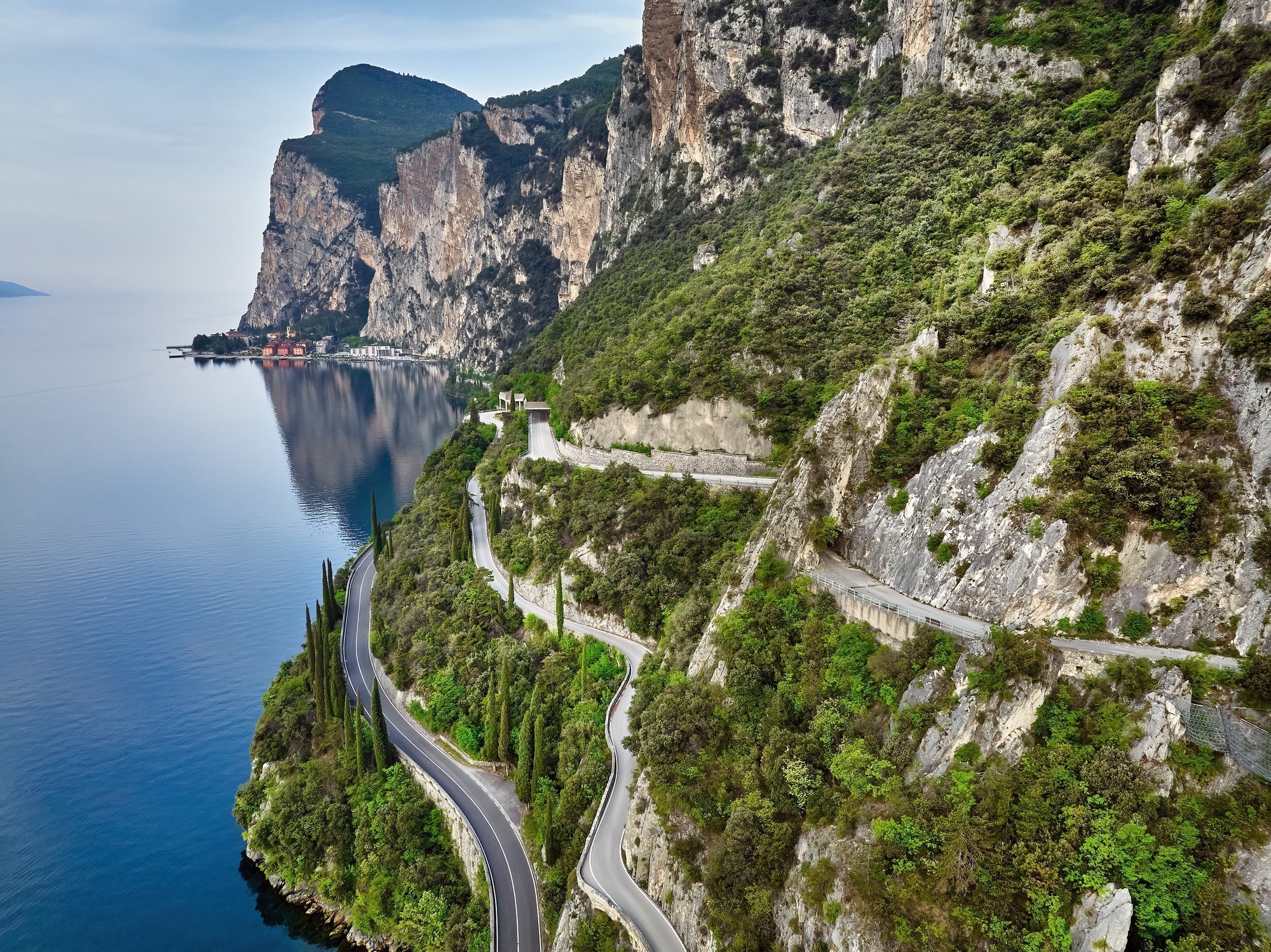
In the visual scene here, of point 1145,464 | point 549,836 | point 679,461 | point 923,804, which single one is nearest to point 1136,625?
point 1145,464

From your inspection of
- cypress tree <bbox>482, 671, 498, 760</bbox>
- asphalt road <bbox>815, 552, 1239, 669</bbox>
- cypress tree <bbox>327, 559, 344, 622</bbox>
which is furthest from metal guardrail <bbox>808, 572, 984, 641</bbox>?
cypress tree <bbox>327, 559, 344, 622</bbox>

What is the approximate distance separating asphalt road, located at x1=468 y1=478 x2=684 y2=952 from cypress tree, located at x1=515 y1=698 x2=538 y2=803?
11.4ft

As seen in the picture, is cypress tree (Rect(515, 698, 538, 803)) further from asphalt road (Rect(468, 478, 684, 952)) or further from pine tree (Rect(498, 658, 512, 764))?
asphalt road (Rect(468, 478, 684, 952))

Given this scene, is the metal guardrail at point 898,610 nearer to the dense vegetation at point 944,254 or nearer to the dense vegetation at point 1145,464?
the dense vegetation at point 1145,464

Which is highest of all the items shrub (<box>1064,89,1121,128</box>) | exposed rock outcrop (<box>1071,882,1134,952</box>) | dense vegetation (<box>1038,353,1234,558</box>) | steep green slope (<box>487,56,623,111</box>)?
steep green slope (<box>487,56,623,111</box>)

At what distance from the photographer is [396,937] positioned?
27281 millimetres

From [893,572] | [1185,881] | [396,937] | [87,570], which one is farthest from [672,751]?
[87,570]

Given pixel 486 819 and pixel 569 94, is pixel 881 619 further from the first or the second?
pixel 569 94

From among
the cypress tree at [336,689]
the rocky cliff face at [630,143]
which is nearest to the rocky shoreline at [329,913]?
the cypress tree at [336,689]

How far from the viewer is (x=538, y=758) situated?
91.3 ft

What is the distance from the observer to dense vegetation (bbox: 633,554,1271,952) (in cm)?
1266

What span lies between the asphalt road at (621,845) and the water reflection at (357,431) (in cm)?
4964

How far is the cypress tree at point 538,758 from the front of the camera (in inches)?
1094

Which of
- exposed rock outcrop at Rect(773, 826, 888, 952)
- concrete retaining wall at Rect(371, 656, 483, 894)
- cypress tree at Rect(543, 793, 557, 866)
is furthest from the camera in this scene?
concrete retaining wall at Rect(371, 656, 483, 894)
